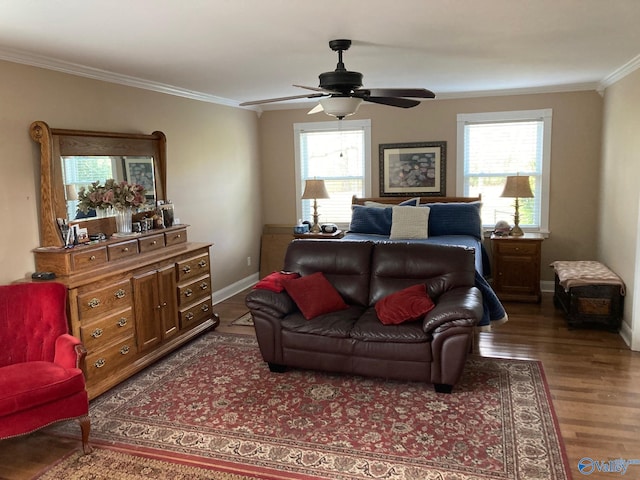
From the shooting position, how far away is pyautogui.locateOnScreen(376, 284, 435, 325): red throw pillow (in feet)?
12.1

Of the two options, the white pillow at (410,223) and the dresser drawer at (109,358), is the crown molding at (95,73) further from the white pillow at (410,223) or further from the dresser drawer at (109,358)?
the white pillow at (410,223)

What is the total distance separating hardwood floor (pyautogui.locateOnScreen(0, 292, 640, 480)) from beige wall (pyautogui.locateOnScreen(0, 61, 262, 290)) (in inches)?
45.7

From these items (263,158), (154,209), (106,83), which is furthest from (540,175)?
(106,83)

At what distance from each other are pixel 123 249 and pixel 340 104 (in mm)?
2121

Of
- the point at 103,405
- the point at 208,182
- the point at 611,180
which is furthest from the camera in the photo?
the point at 208,182

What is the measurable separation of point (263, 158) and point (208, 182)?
144 centimetres

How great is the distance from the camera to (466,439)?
301cm

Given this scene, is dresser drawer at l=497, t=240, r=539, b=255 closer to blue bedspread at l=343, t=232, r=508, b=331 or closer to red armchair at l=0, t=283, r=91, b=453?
blue bedspread at l=343, t=232, r=508, b=331

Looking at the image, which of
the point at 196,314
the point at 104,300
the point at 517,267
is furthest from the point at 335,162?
the point at 104,300

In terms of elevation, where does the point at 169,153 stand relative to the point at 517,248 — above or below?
above

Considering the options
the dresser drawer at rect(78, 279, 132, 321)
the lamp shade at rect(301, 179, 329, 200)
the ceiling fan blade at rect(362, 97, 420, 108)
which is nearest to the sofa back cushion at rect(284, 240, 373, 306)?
the ceiling fan blade at rect(362, 97, 420, 108)

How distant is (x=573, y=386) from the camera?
12.0 feet

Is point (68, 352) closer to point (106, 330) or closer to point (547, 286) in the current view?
point (106, 330)

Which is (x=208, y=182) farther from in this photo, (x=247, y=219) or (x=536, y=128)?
(x=536, y=128)
